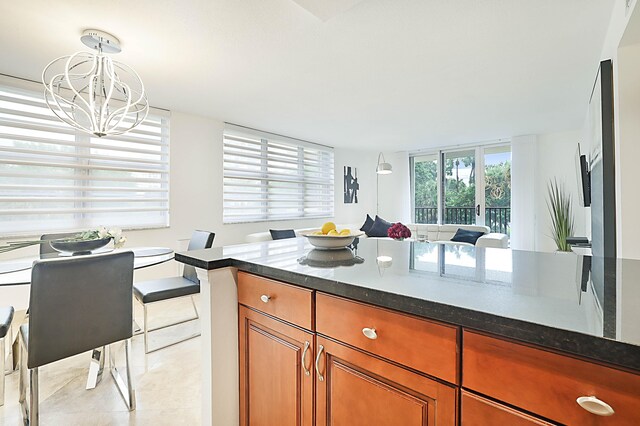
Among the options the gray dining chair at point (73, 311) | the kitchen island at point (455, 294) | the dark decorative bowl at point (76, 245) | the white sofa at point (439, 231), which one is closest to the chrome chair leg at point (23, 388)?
the gray dining chair at point (73, 311)

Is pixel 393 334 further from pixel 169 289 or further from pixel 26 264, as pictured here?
pixel 26 264

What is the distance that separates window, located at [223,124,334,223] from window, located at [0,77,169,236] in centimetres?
98

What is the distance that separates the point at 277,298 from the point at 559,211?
5387 mm

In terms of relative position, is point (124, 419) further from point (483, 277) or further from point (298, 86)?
point (298, 86)

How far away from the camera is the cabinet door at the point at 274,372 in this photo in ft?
3.40

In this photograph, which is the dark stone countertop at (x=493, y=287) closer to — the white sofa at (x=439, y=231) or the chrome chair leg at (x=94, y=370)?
the chrome chair leg at (x=94, y=370)

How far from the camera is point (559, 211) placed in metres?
4.88

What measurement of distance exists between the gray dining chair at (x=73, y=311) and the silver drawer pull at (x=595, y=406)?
6.23ft

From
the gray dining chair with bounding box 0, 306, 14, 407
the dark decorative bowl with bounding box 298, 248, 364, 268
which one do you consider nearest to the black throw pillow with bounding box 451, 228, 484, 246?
the dark decorative bowl with bounding box 298, 248, 364, 268

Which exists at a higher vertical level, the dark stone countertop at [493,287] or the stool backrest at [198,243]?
the dark stone countertop at [493,287]

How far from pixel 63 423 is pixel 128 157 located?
2.70m

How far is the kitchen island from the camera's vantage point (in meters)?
0.57

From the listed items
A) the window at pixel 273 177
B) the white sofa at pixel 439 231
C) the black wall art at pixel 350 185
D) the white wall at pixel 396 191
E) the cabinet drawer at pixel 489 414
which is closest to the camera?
the cabinet drawer at pixel 489 414

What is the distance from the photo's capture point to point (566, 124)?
4.67m
